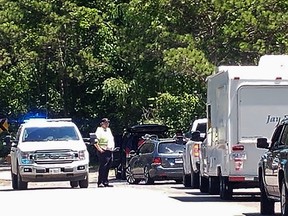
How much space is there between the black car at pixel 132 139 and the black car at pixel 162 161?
3.55 metres

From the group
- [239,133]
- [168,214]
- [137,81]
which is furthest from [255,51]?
Result: [168,214]

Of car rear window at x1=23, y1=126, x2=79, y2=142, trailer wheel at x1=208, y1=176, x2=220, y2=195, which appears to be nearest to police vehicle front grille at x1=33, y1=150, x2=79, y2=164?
car rear window at x1=23, y1=126, x2=79, y2=142

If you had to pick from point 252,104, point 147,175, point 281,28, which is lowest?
point 147,175

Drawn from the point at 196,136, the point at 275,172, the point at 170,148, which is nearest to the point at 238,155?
the point at 275,172

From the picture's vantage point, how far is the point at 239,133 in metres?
20.4

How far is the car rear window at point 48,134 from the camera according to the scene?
93.0 ft

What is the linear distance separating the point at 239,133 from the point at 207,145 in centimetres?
344

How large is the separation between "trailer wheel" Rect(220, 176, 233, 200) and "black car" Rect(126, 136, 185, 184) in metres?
8.76

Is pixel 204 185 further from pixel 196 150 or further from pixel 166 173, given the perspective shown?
pixel 166 173

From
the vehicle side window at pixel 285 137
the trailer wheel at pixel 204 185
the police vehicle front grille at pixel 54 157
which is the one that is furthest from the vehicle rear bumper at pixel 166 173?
the vehicle side window at pixel 285 137

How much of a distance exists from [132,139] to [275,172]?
67.9 ft

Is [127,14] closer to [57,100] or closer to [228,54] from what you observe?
[228,54]

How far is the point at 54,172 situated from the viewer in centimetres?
2733

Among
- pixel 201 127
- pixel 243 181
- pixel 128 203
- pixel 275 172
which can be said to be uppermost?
pixel 201 127
